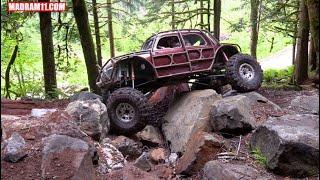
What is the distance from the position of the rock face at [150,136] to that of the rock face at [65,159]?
2.76 m

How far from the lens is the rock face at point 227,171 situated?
6.48 m

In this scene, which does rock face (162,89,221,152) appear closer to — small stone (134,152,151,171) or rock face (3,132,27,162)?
small stone (134,152,151,171)

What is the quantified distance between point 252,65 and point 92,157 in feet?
16.8

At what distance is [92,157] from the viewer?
724cm

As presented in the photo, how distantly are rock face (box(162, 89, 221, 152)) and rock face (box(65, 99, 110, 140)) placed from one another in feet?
5.22

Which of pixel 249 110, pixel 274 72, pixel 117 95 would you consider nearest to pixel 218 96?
pixel 249 110

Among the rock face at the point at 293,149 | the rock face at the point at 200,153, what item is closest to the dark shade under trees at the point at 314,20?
the rock face at the point at 293,149

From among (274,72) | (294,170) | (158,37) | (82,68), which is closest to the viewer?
(294,170)

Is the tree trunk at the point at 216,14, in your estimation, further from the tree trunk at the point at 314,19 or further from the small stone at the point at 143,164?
the tree trunk at the point at 314,19

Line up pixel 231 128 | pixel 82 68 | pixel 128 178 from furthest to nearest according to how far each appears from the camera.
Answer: pixel 82 68, pixel 231 128, pixel 128 178

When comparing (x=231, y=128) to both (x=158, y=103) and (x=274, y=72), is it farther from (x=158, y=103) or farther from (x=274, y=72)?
(x=274, y=72)

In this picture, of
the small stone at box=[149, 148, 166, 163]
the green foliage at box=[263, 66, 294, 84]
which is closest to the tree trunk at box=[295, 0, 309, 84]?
the green foliage at box=[263, 66, 294, 84]

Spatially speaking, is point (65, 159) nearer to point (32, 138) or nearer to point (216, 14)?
point (32, 138)

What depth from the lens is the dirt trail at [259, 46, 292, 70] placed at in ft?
106
